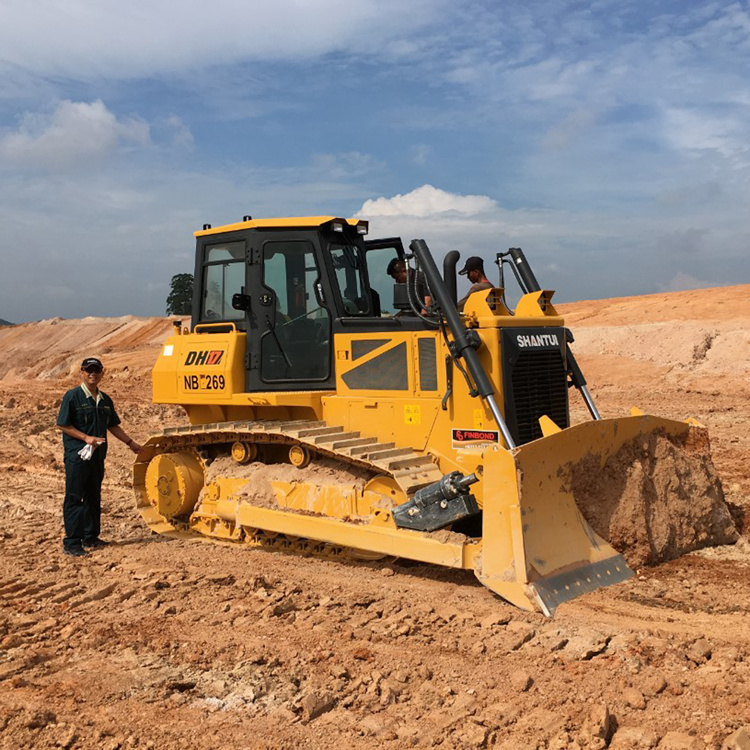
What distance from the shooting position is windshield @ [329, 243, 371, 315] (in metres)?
7.38

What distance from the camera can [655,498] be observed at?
6434 mm

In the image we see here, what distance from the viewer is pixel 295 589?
5.91 metres

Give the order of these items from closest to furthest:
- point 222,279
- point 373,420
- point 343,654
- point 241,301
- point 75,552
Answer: point 343,654, point 373,420, point 75,552, point 241,301, point 222,279

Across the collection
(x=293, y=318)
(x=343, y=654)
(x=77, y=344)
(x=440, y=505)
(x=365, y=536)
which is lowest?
(x=343, y=654)

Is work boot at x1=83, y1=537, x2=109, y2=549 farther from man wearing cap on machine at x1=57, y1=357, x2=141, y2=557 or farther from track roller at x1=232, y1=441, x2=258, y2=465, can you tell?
track roller at x1=232, y1=441, x2=258, y2=465

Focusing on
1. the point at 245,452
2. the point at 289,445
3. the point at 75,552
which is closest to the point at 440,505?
the point at 289,445

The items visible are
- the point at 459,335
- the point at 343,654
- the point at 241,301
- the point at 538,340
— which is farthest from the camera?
the point at 241,301

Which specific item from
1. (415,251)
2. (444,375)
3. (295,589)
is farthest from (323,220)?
(295,589)

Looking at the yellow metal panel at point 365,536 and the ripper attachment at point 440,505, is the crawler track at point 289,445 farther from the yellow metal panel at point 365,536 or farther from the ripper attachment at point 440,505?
the yellow metal panel at point 365,536

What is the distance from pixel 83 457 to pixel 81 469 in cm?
15

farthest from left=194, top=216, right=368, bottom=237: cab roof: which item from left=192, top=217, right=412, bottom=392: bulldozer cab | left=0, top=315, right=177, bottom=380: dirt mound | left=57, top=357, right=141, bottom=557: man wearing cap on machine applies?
left=0, top=315, right=177, bottom=380: dirt mound

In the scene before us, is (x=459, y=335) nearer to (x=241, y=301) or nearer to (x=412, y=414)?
(x=412, y=414)

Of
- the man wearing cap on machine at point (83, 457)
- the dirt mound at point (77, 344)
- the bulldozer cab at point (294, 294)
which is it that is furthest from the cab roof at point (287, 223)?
the dirt mound at point (77, 344)

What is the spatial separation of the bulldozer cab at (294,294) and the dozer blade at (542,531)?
2183 millimetres
